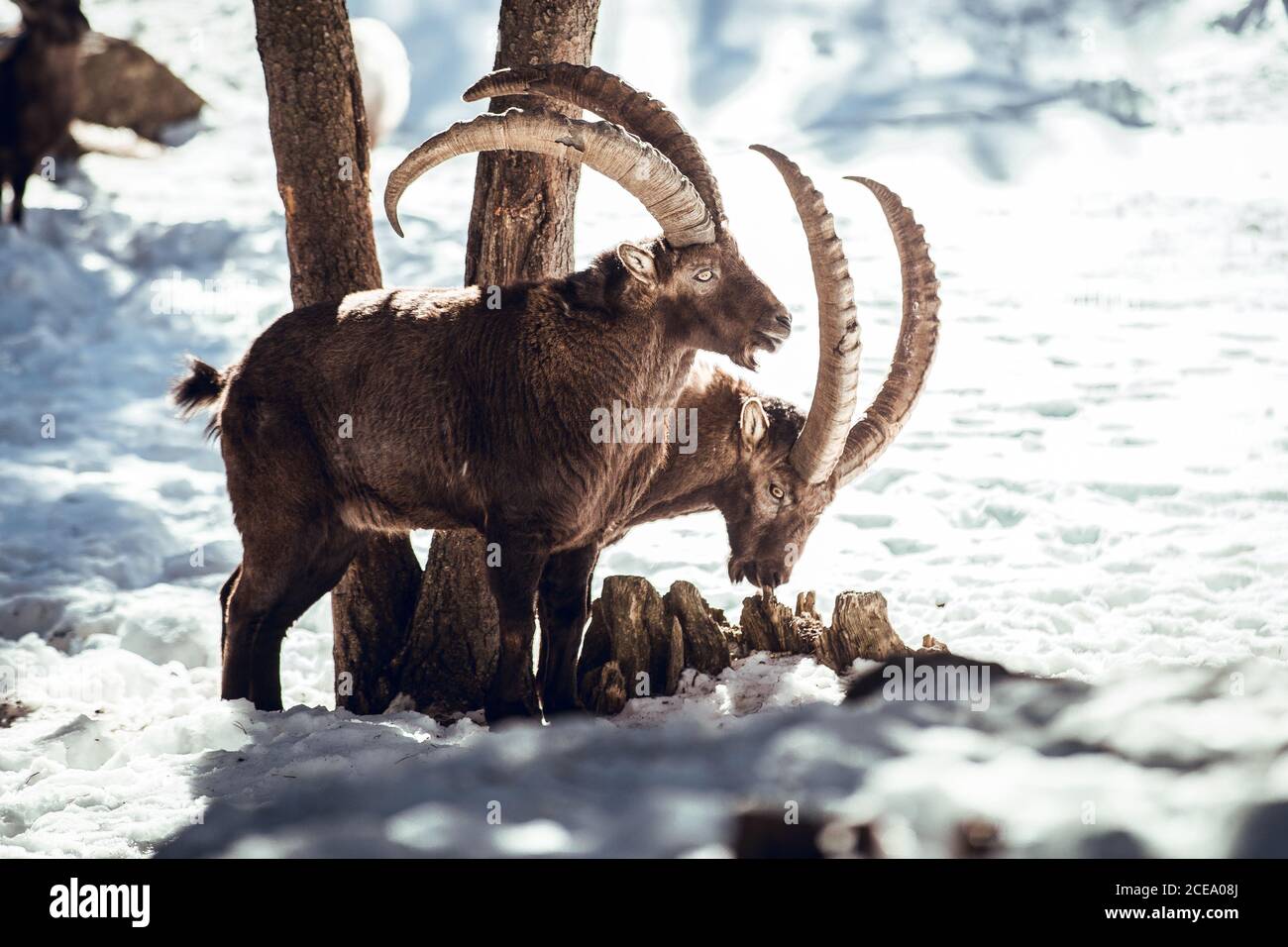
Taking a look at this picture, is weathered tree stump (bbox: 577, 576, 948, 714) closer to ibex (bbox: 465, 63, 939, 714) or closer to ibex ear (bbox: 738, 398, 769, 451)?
ibex (bbox: 465, 63, 939, 714)

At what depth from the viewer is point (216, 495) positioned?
40.4 feet

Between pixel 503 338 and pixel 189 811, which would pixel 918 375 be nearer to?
pixel 503 338

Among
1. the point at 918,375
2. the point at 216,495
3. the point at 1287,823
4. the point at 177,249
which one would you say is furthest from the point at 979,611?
the point at 177,249

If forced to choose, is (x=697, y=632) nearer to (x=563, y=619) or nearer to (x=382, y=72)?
(x=563, y=619)

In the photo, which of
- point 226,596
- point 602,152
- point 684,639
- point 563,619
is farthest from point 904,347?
point 226,596

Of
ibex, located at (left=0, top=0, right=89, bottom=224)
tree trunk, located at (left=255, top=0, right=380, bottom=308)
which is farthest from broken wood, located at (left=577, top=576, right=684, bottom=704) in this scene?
ibex, located at (left=0, top=0, right=89, bottom=224)

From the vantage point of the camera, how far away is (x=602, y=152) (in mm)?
5551

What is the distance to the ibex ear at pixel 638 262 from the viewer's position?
579cm

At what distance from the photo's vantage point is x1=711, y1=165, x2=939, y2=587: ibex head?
661 cm

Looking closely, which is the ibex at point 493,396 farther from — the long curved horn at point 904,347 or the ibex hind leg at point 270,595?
the long curved horn at point 904,347

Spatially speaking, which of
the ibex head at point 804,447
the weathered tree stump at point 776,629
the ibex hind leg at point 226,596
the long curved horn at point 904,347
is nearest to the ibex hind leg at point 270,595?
the ibex hind leg at point 226,596

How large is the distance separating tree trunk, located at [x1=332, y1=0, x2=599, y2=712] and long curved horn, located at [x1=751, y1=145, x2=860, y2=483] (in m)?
1.38

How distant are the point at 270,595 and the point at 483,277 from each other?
77.2 inches
